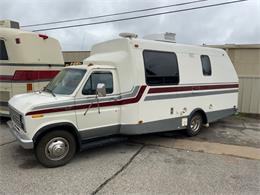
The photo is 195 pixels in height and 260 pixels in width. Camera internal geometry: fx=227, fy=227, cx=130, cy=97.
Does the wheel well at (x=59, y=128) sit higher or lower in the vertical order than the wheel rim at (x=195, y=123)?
higher

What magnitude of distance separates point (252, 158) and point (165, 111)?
2250 mm

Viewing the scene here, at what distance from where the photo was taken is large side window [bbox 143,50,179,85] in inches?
217

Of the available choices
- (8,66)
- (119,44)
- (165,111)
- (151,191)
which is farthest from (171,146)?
(8,66)

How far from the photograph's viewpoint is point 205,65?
273 inches

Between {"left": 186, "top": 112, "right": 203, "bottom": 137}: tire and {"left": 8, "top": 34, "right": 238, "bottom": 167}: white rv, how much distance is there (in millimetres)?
29

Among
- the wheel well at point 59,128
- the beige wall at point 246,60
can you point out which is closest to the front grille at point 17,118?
the wheel well at point 59,128

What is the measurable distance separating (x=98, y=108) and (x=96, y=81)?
0.60m

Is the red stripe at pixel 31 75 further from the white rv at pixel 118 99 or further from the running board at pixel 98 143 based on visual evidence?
the running board at pixel 98 143

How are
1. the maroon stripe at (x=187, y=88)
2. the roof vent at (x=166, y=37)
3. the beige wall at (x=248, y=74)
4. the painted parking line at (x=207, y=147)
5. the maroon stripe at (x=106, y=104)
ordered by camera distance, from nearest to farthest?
1. the maroon stripe at (x=106, y=104)
2. the painted parking line at (x=207, y=147)
3. the maroon stripe at (x=187, y=88)
4. the roof vent at (x=166, y=37)
5. the beige wall at (x=248, y=74)

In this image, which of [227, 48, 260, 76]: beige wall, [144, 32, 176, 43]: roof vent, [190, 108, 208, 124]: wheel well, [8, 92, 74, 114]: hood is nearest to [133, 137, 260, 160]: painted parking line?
[190, 108, 208, 124]: wheel well

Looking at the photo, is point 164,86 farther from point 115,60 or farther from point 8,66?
point 8,66

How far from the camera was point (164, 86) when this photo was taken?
5.81 metres

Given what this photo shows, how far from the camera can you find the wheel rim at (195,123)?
6738 mm

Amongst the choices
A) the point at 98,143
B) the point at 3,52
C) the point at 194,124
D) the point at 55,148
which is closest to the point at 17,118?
the point at 55,148
